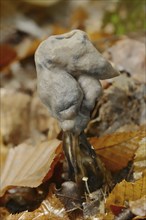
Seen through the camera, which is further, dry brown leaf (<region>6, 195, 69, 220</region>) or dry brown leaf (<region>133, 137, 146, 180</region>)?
dry brown leaf (<region>133, 137, 146, 180</region>)

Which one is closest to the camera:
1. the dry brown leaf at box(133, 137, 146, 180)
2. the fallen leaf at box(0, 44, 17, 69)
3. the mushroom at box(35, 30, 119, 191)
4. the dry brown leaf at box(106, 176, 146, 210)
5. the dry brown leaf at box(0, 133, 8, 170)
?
the mushroom at box(35, 30, 119, 191)

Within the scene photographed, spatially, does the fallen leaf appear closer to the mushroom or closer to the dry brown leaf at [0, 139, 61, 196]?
the dry brown leaf at [0, 139, 61, 196]

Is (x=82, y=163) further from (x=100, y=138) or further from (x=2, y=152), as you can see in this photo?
(x=2, y=152)

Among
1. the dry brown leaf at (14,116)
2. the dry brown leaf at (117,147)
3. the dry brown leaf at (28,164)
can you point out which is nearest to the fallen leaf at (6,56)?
the dry brown leaf at (14,116)

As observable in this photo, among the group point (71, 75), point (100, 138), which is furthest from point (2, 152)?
point (71, 75)

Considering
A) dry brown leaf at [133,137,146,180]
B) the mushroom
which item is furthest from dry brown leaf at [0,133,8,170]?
the mushroom

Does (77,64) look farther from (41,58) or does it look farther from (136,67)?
(136,67)
